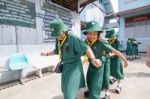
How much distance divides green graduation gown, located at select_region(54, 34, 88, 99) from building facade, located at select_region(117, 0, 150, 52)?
10.6m

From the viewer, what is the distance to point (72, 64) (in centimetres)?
262

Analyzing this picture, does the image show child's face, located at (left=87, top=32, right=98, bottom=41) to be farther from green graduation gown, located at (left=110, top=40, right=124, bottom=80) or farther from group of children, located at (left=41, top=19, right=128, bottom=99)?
green graduation gown, located at (left=110, top=40, right=124, bottom=80)

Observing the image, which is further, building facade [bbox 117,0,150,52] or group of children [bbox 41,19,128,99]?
building facade [bbox 117,0,150,52]

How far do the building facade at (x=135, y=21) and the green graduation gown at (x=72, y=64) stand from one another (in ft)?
34.9

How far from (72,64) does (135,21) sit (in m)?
11.9

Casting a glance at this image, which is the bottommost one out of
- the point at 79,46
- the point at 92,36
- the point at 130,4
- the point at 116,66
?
the point at 116,66

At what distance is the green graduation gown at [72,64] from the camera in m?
2.52

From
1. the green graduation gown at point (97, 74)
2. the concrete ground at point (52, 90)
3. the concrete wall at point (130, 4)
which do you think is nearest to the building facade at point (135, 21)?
the concrete wall at point (130, 4)

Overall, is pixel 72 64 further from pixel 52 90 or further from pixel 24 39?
pixel 24 39

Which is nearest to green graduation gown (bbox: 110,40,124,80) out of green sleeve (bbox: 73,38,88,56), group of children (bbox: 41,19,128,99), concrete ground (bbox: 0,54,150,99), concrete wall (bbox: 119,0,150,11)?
concrete ground (bbox: 0,54,150,99)

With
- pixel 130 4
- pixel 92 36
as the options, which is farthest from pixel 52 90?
pixel 130 4

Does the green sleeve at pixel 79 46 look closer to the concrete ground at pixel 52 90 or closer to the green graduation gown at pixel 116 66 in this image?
the concrete ground at pixel 52 90

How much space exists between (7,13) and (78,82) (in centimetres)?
341

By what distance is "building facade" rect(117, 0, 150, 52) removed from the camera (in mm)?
12930
